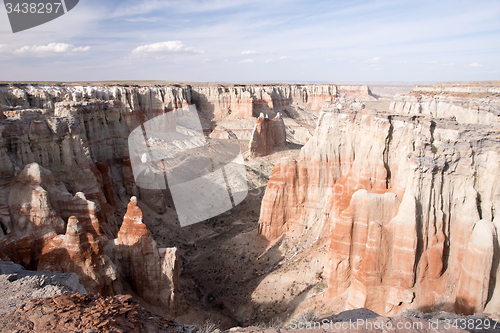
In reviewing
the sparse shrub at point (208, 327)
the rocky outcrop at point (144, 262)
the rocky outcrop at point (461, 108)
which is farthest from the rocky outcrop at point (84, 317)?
the rocky outcrop at point (461, 108)

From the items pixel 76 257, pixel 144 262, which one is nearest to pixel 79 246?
pixel 76 257

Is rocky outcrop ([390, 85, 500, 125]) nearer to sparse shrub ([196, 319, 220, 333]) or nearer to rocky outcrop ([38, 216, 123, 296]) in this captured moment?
sparse shrub ([196, 319, 220, 333])

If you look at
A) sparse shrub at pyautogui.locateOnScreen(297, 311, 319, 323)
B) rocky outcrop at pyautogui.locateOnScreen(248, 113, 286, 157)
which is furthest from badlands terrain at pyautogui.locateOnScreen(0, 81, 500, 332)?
rocky outcrop at pyautogui.locateOnScreen(248, 113, 286, 157)

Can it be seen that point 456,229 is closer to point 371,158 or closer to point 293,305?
point 371,158

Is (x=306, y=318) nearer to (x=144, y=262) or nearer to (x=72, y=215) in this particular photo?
(x=144, y=262)

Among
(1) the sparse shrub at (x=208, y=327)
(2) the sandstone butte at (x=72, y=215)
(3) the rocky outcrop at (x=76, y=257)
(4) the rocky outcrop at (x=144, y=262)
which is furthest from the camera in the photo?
(4) the rocky outcrop at (x=144, y=262)

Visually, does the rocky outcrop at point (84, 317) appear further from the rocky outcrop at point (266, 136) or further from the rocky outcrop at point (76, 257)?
the rocky outcrop at point (266, 136)
